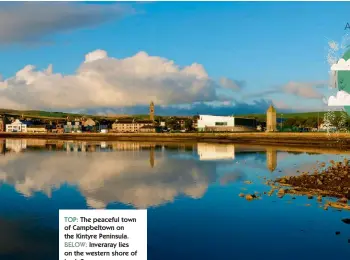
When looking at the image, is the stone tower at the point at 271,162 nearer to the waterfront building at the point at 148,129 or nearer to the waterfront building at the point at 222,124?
the waterfront building at the point at 222,124

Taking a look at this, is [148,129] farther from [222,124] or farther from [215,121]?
[222,124]

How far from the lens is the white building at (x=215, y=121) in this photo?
16612 centimetres

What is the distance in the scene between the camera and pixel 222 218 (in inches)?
893

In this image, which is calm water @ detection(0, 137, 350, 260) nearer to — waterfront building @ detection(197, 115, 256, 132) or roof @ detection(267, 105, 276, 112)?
roof @ detection(267, 105, 276, 112)

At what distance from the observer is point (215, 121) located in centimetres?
16875

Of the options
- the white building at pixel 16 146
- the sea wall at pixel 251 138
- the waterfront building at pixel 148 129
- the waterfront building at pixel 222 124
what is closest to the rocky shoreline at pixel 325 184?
the sea wall at pixel 251 138

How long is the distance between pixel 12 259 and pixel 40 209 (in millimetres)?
8997

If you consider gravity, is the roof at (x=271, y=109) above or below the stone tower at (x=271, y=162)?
above

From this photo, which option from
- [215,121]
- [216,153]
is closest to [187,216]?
[216,153]

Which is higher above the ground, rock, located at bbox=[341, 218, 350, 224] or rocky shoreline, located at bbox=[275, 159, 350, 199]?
→ rocky shoreline, located at bbox=[275, 159, 350, 199]

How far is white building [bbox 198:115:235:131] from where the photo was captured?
6540 inches

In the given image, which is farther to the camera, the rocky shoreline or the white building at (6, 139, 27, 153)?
the white building at (6, 139, 27, 153)

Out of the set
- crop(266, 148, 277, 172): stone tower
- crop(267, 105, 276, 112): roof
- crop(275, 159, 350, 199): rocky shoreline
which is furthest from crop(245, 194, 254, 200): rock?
crop(267, 105, 276, 112): roof

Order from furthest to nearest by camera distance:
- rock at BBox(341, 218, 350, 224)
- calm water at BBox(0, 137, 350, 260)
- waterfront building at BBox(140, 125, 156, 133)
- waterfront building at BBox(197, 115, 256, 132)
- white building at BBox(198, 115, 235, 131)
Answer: waterfront building at BBox(140, 125, 156, 133) < white building at BBox(198, 115, 235, 131) < waterfront building at BBox(197, 115, 256, 132) < rock at BBox(341, 218, 350, 224) < calm water at BBox(0, 137, 350, 260)
